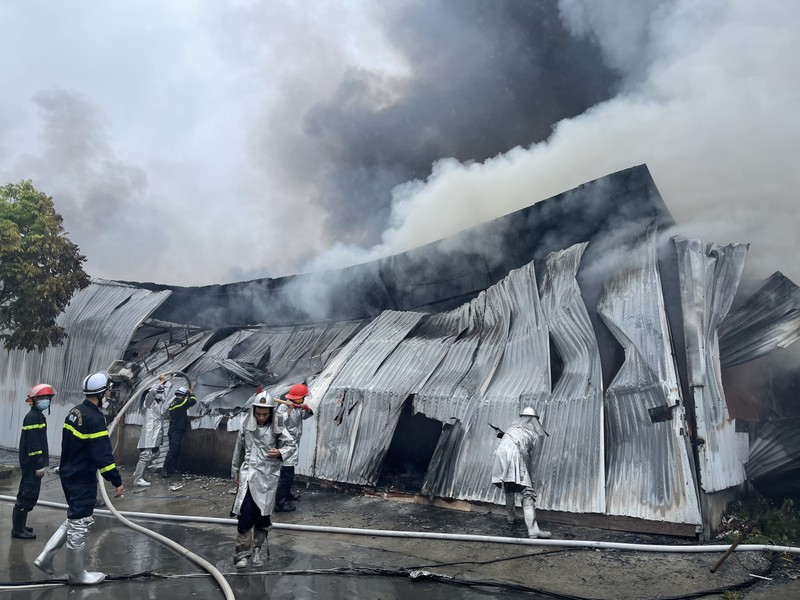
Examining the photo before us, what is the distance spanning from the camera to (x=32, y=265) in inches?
448

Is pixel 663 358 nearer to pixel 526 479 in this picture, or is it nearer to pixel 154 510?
pixel 526 479

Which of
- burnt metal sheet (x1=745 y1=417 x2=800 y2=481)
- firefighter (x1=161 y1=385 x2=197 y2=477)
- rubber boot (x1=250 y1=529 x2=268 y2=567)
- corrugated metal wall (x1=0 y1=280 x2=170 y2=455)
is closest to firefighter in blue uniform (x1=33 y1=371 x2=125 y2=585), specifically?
rubber boot (x1=250 y1=529 x2=268 y2=567)

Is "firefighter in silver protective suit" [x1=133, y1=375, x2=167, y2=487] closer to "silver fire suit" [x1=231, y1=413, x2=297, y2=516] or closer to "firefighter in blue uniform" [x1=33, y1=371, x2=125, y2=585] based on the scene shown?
"firefighter in blue uniform" [x1=33, y1=371, x2=125, y2=585]

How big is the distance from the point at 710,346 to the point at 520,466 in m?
2.74

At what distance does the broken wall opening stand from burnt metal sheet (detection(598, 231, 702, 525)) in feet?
11.4

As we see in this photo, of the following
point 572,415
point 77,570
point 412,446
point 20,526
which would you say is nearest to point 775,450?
point 572,415

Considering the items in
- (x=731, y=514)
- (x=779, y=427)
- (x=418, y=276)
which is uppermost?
(x=418, y=276)

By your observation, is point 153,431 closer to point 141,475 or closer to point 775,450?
point 141,475

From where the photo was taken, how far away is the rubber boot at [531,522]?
A: 587 cm

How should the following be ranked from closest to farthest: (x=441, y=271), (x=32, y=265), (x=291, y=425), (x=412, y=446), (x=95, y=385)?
(x=95, y=385) → (x=291, y=425) → (x=412, y=446) → (x=441, y=271) → (x=32, y=265)

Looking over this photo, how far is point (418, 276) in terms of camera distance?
35.7 feet

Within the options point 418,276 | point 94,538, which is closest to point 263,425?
point 94,538

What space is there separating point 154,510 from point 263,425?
359 centimetres

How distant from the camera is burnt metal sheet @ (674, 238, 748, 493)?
241 inches
